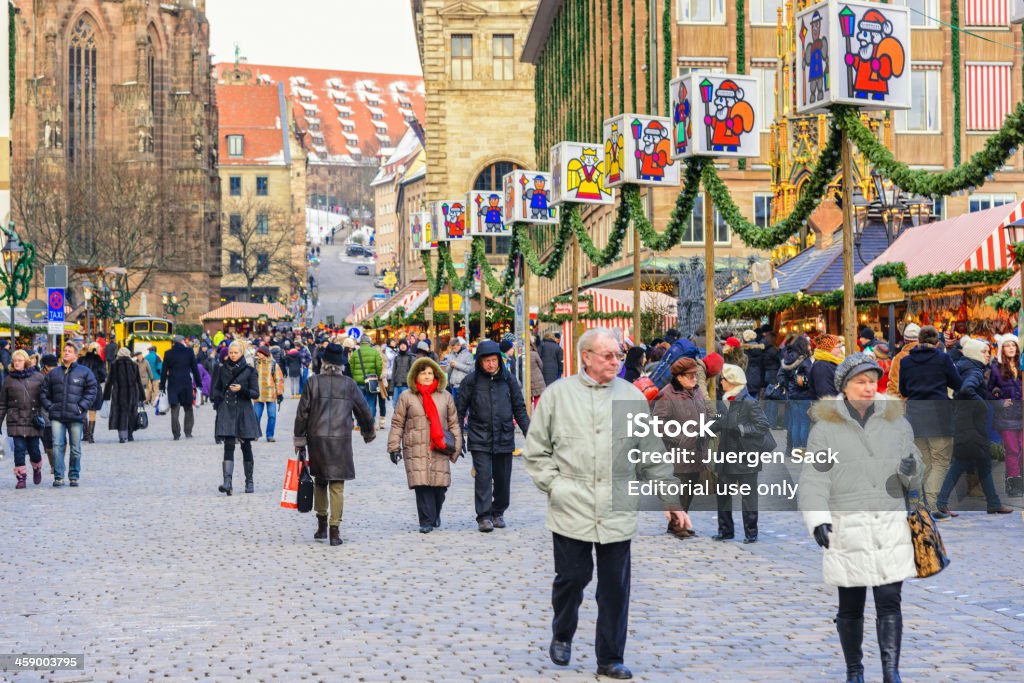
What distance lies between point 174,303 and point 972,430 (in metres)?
83.8

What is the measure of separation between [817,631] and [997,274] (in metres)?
11.8

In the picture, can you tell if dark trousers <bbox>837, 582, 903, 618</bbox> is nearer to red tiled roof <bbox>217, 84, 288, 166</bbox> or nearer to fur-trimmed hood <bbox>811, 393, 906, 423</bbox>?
fur-trimmed hood <bbox>811, 393, 906, 423</bbox>

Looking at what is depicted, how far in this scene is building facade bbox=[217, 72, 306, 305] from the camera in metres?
117

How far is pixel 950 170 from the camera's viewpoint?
12.7 m

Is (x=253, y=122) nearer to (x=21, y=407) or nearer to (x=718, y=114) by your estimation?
(x=21, y=407)

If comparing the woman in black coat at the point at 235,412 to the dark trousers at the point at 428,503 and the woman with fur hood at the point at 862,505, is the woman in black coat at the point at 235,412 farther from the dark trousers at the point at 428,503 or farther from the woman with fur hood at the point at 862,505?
the woman with fur hood at the point at 862,505

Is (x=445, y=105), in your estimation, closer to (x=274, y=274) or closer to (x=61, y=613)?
(x=274, y=274)

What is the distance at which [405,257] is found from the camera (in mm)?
124250

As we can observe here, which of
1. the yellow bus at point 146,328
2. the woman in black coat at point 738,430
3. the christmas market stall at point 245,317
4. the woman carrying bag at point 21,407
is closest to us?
the woman in black coat at point 738,430

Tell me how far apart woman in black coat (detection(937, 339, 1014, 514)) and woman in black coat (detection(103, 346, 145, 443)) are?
51.7ft

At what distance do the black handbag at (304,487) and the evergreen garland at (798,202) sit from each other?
522 centimetres

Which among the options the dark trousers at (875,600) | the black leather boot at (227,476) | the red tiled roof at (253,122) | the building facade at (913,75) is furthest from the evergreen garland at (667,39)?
the red tiled roof at (253,122)

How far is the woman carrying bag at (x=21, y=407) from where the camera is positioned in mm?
18031

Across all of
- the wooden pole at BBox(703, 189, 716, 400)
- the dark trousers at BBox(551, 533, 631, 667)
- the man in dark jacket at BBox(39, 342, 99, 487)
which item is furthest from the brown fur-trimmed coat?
the man in dark jacket at BBox(39, 342, 99, 487)
